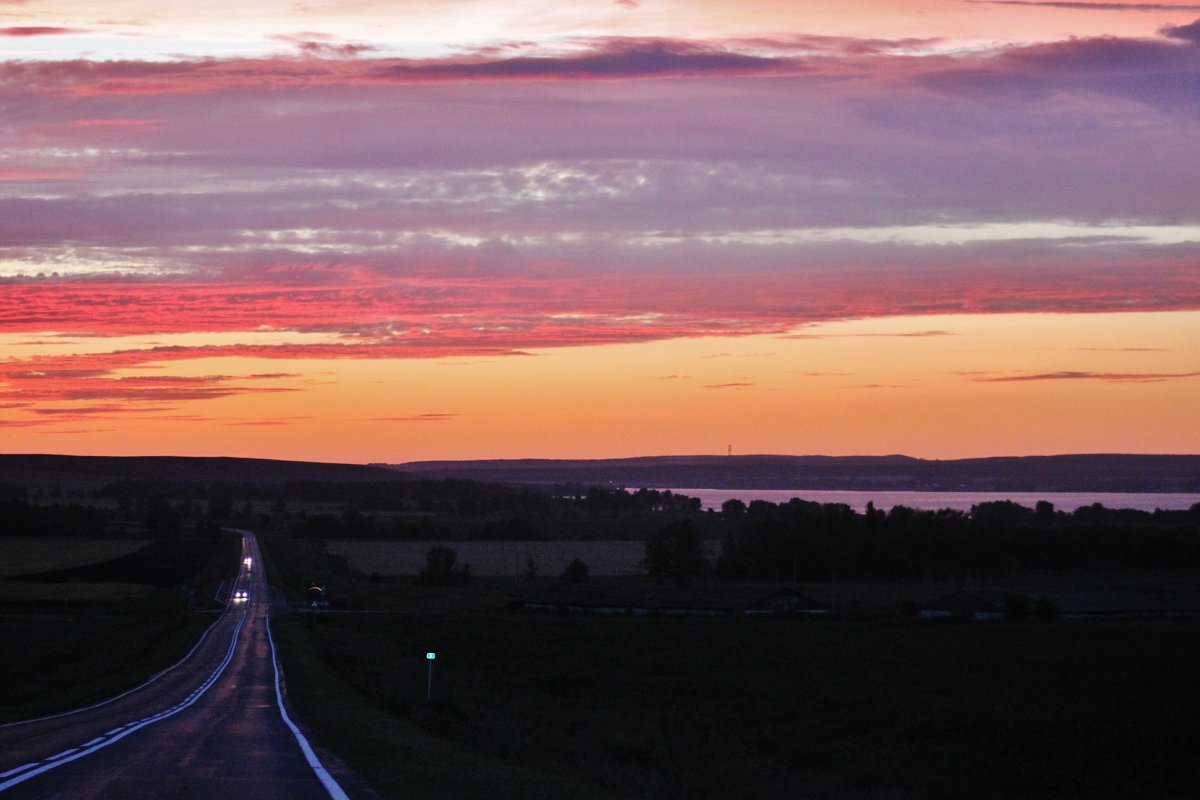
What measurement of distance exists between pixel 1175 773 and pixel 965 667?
27.8 meters

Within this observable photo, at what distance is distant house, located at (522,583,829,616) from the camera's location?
99.2m

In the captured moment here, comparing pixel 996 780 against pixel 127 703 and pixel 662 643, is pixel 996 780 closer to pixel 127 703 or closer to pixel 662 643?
pixel 127 703

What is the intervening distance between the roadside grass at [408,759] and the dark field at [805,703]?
1034mm

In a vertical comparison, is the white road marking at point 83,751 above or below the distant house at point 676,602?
above

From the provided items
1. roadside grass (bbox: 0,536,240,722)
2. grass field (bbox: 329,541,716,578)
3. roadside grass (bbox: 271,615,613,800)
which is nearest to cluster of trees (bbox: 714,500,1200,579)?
grass field (bbox: 329,541,716,578)

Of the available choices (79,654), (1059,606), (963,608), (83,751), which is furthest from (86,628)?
(1059,606)

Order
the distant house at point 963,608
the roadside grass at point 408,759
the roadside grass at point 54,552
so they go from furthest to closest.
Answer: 1. the roadside grass at point 54,552
2. the distant house at point 963,608
3. the roadside grass at point 408,759

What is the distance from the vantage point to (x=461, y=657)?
6406 centimetres

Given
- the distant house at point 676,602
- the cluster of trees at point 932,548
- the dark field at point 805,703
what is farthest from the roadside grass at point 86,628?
the cluster of trees at point 932,548

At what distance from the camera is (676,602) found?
101m

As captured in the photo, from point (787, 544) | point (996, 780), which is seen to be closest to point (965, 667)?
point (996, 780)

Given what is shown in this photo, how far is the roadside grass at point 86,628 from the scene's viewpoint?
40750 mm

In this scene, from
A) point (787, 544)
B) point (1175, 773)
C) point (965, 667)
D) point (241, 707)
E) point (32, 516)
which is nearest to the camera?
point (241, 707)

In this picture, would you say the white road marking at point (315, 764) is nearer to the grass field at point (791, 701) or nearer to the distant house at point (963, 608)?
the grass field at point (791, 701)
